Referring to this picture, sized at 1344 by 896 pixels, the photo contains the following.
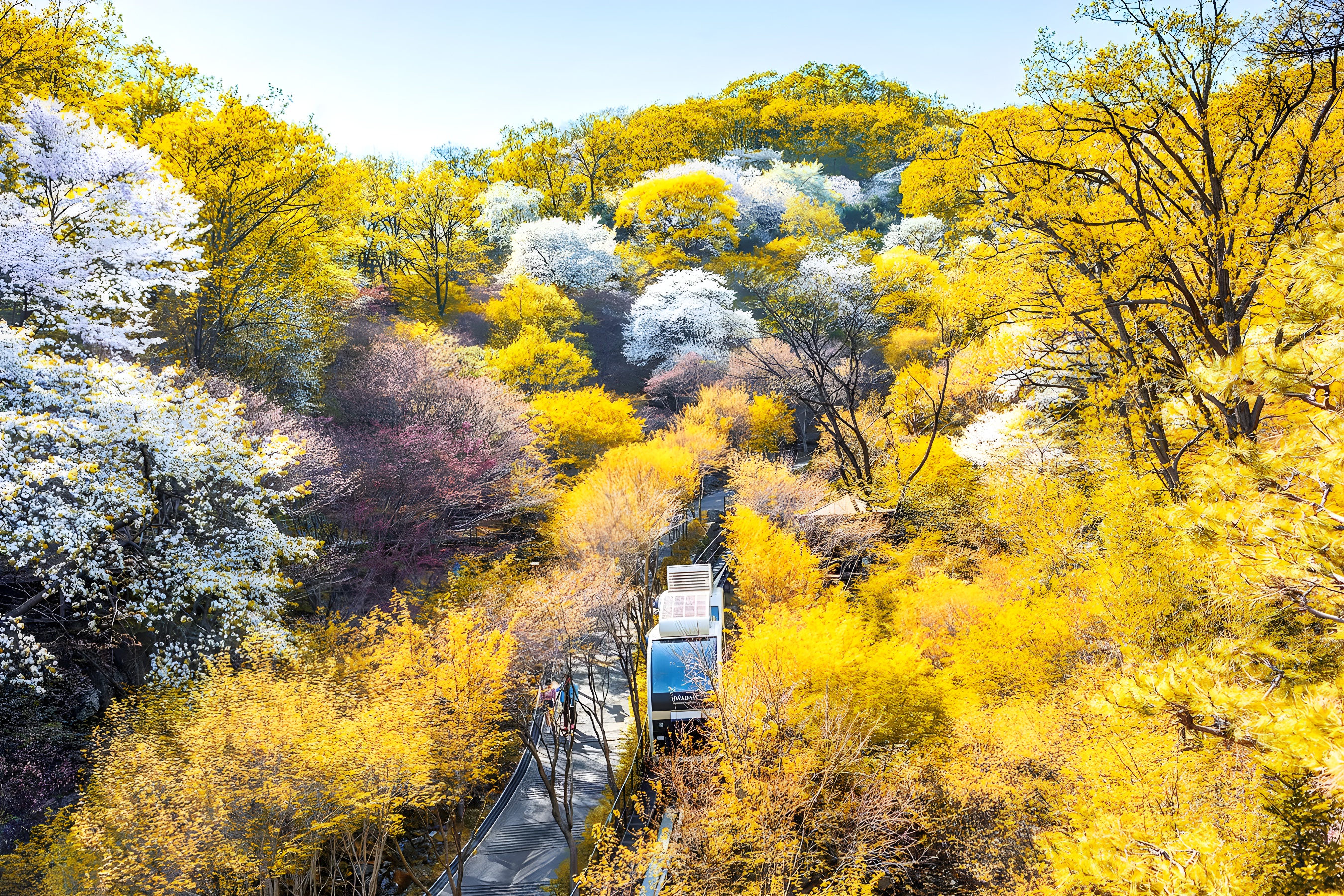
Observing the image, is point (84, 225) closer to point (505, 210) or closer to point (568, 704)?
point (568, 704)

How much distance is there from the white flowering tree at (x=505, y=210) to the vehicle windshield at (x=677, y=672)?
135 feet

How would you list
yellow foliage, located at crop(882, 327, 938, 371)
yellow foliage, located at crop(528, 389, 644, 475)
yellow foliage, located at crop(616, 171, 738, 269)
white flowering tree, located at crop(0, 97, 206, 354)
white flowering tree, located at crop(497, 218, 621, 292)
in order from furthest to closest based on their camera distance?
yellow foliage, located at crop(616, 171, 738, 269)
white flowering tree, located at crop(497, 218, 621, 292)
yellow foliage, located at crop(882, 327, 938, 371)
yellow foliage, located at crop(528, 389, 644, 475)
white flowering tree, located at crop(0, 97, 206, 354)

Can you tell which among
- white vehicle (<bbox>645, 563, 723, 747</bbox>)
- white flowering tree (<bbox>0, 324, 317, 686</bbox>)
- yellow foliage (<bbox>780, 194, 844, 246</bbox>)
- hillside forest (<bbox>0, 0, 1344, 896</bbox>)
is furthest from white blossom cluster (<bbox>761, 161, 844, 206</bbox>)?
white flowering tree (<bbox>0, 324, 317, 686</bbox>)

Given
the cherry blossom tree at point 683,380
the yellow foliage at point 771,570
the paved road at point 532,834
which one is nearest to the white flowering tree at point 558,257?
the cherry blossom tree at point 683,380

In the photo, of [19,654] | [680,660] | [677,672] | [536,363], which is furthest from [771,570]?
[536,363]

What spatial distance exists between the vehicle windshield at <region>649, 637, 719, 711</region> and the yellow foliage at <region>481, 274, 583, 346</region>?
23.8 metres

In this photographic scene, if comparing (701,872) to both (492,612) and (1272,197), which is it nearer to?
(492,612)

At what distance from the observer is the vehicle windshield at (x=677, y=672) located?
57.2 feet

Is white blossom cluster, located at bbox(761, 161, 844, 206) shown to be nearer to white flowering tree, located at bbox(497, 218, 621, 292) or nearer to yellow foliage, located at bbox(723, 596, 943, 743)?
white flowering tree, located at bbox(497, 218, 621, 292)

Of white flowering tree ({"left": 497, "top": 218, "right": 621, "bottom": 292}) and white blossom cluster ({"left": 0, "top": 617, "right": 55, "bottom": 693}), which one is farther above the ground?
white flowering tree ({"left": 497, "top": 218, "right": 621, "bottom": 292})

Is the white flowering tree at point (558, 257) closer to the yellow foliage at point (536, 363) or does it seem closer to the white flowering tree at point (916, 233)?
the yellow foliage at point (536, 363)

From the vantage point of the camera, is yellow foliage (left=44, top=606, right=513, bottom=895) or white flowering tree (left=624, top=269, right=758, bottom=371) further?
white flowering tree (left=624, top=269, right=758, bottom=371)

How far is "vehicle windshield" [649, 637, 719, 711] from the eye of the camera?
17438 mm

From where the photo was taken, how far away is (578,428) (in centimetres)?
3092
